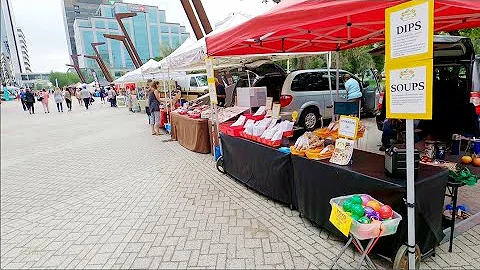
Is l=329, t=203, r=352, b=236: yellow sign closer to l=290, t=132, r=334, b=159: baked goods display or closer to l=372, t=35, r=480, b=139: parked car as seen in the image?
l=290, t=132, r=334, b=159: baked goods display

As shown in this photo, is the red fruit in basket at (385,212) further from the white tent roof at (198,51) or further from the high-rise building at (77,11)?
the high-rise building at (77,11)

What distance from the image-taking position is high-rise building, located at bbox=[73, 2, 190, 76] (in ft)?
264

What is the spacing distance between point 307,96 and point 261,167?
475 centimetres

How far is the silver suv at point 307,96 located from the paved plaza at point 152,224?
3.11 metres

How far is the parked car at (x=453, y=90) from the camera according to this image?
12.8 ft

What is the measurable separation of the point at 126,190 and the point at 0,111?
3131 millimetres

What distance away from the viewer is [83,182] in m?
5.18

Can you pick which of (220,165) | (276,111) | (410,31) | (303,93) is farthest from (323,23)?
(303,93)

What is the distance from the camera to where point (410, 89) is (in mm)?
1867

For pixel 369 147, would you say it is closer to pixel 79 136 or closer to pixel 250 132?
pixel 250 132

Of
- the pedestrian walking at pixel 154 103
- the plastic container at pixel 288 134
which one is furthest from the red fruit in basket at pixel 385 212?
the pedestrian walking at pixel 154 103

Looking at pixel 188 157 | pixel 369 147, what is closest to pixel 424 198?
pixel 369 147

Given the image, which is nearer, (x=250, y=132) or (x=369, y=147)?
(x=250, y=132)

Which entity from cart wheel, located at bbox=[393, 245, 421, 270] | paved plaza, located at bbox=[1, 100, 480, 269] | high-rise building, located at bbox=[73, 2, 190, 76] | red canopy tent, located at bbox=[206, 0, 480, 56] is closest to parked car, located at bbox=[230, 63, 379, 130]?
red canopy tent, located at bbox=[206, 0, 480, 56]
